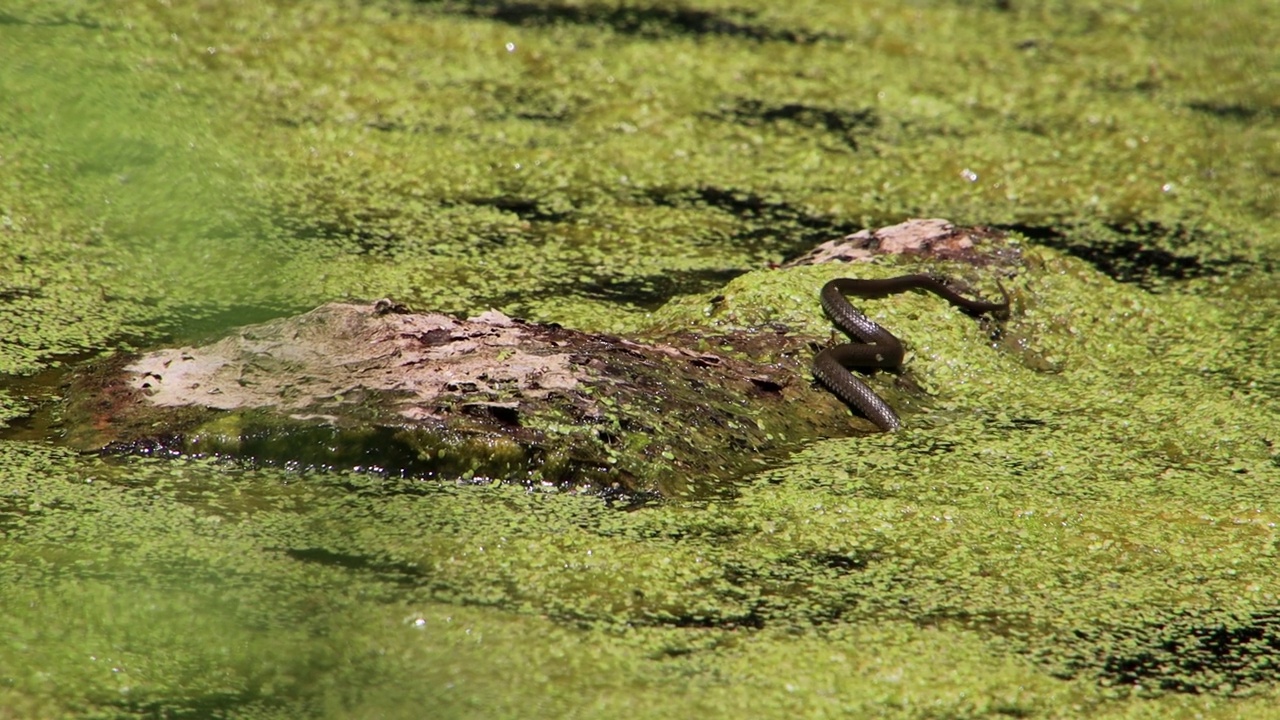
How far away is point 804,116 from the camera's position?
4516 mm

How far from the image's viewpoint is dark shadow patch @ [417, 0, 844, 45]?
5164mm

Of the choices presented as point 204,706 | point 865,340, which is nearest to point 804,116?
point 865,340

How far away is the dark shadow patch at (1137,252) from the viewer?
3.69 metres

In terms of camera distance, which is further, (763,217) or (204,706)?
(763,217)

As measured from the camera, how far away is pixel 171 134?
148 inches

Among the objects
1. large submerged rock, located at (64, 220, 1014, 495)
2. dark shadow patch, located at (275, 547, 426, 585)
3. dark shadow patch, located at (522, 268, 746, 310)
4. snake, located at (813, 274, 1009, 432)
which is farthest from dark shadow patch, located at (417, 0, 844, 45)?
dark shadow patch, located at (275, 547, 426, 585)

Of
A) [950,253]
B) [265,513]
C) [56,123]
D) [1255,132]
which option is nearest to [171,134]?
[56,123]

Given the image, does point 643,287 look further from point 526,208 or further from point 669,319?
point 526,208

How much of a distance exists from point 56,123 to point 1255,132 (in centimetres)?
Result: 383

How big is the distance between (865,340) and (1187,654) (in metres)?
1.00

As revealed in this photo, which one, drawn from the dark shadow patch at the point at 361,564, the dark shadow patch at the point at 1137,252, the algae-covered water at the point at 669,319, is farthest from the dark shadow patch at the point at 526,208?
the dark shadow patch at the point at 361,564

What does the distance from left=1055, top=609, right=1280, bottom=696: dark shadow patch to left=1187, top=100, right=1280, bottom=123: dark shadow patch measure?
9.89ft

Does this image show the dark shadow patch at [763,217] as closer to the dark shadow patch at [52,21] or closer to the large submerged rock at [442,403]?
the large submerged rock at [442,403]

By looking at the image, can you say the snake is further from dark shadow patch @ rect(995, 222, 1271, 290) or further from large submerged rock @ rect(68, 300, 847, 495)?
dark shadow patch @ rect(995, 222, 1271, 290)
